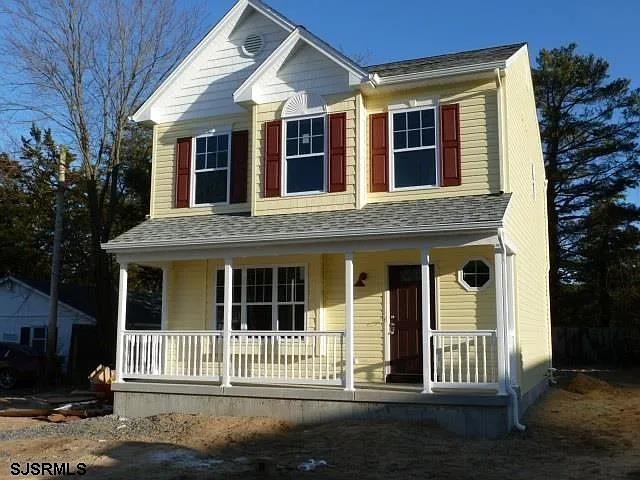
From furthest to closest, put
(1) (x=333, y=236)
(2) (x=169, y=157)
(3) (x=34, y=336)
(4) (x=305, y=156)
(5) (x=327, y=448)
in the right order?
(3) (x=34, y=336) → (2) (x=169, y=157) → (4) (x=305, y=156) → (1) (x=333, y=236) → (5) (x=327, y=448)

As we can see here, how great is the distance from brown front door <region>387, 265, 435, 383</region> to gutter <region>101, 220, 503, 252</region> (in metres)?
1.86

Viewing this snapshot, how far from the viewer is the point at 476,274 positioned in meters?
12.0

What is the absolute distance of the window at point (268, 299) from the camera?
13.1 meters

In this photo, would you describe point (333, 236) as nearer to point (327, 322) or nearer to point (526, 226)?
point (327, 322)

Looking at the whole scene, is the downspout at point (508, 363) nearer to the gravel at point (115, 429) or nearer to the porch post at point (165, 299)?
the gravel at point (115, 429)

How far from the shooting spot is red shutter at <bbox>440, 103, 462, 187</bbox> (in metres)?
12.1

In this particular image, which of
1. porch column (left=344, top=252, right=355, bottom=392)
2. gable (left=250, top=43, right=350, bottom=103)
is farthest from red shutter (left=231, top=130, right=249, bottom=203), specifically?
porch column (left=344, top=252, right=355, bottom=392)

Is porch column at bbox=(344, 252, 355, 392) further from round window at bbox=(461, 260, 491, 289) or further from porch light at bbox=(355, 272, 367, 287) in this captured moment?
round window at bbox=(461, 260, 491, 289)

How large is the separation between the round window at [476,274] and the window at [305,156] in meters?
3.10

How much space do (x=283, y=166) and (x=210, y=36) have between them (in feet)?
11.7

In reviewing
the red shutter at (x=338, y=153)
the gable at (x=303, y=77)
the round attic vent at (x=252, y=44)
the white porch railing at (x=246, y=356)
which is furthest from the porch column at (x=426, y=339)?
the round attic vent at (x=252, y=44)

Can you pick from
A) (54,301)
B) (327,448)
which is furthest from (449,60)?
(54,301)

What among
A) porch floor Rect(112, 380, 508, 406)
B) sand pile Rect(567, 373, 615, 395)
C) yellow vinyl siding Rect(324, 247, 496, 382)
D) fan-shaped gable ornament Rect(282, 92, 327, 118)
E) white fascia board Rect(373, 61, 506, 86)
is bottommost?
sand pile Rect(567, 373, 615, 395)

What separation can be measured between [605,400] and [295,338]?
741cm
